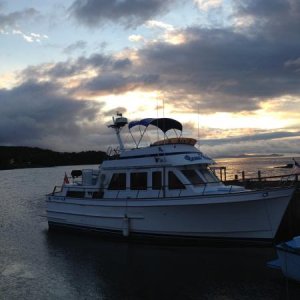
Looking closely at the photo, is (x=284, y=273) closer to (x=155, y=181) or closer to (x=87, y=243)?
(x=155, y=181)

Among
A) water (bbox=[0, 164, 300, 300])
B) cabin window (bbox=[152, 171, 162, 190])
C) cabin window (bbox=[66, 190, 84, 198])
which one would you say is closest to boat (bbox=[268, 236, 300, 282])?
water (bbox=[0, 164, 300, 300])

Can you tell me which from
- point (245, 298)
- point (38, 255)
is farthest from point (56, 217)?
point (245, 298)

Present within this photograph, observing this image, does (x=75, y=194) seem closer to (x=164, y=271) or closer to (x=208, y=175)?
(x=208, y=175)

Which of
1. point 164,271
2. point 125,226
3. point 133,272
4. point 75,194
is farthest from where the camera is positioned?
point 75,194

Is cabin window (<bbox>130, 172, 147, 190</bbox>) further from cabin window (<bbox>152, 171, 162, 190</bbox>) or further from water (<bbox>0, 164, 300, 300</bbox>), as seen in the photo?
water (<bbox>0, 164, 300, 300</bbox>)

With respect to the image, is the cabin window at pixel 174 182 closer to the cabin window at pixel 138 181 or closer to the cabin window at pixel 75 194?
the cabin window at pixel 138 181

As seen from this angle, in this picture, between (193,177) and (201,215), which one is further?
(193,177)

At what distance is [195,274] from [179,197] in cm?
357

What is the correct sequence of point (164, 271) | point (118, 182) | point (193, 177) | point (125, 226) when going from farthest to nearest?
1. point (118, 182)
2. point (125, 226)
3. point (193, 177)
4. point (164, 271)

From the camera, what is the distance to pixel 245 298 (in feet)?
39.9

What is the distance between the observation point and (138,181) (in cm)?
1969

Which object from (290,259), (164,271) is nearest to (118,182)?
(164,271)

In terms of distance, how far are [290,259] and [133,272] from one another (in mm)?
5638

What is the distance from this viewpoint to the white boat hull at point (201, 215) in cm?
1641
